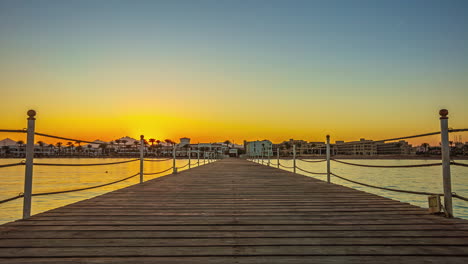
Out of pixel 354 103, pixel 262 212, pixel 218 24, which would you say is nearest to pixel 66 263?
pixel 262 212

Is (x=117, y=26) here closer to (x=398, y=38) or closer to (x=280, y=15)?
(x=280, y=15)

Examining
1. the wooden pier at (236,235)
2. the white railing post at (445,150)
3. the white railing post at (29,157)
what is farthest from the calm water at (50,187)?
the white railing post at (445,150)

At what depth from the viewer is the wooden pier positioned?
178 cm

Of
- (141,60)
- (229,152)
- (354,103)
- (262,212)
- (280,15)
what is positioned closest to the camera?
(262,212)

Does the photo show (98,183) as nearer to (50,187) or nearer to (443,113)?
(50,187)

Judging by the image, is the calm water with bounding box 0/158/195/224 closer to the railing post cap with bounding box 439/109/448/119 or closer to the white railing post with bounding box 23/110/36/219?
the white railing post with bounding box 23/110/36/219

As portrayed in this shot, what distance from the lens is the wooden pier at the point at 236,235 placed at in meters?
1.78

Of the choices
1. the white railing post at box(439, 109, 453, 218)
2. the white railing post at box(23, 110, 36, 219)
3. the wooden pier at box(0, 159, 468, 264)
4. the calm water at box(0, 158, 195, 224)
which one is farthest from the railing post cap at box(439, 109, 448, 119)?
the calm water at box(0, 158, 195, 224)

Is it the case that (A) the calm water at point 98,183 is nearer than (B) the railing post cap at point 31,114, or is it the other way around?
(B) the railing post cap at point 31,114

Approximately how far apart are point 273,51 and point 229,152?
100900 mm

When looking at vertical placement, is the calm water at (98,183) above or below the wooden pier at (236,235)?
below

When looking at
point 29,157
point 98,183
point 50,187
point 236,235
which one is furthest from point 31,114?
point 98,183

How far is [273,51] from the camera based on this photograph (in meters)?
18.9

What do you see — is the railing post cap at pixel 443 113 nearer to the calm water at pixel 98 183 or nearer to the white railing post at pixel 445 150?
the white railing post at pixel 445 150
